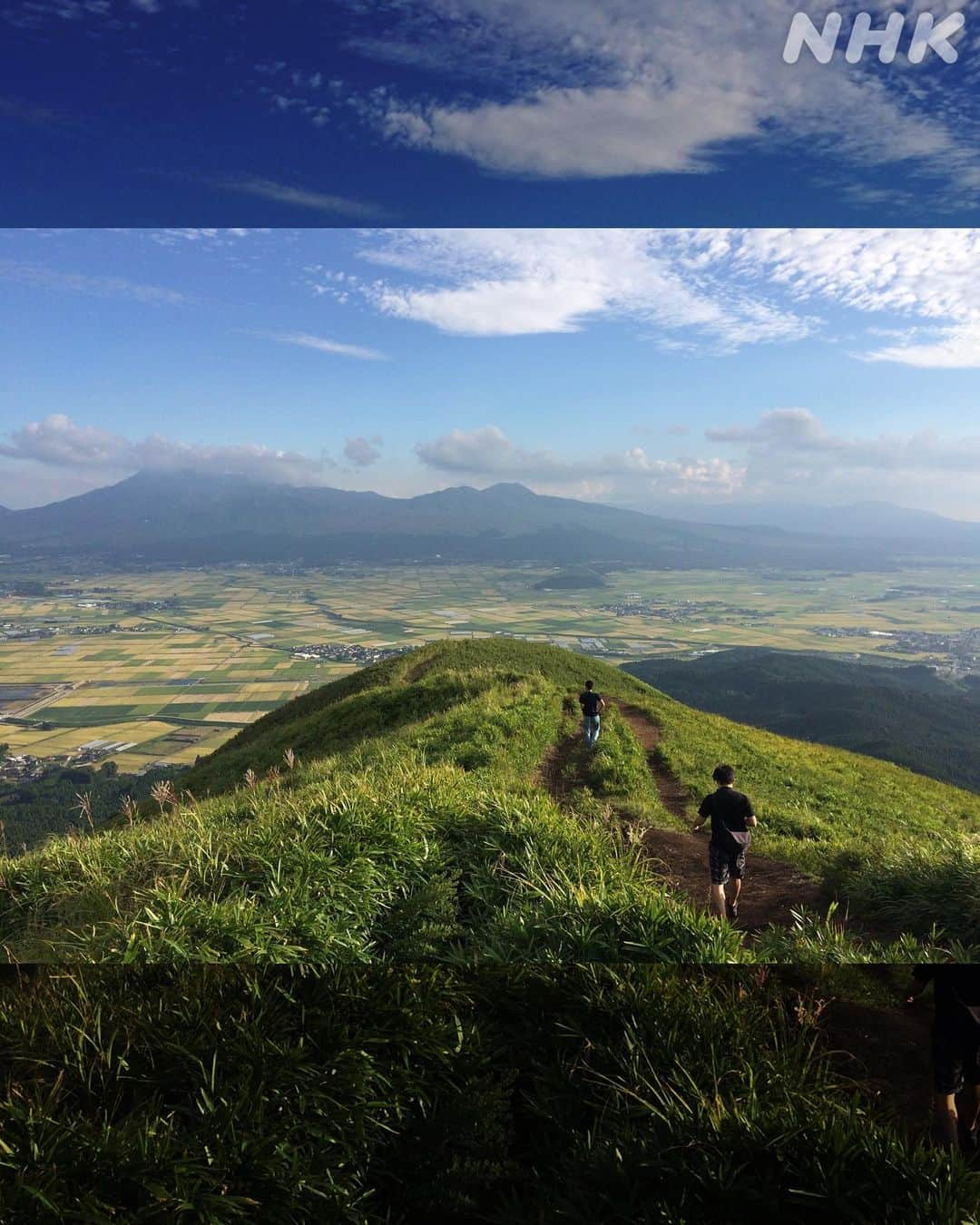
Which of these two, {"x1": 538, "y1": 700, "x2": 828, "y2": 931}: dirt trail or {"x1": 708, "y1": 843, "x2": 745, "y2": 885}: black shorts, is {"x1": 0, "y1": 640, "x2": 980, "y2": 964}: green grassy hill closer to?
Answer: {"x1": 538, "y1": 700, "x2": 828, "y2": 931}: dirt trail

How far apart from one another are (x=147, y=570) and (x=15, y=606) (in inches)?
290

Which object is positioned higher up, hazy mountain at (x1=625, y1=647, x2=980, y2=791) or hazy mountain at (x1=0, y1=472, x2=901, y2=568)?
hazy mountain at (x1=0, y1=472, x2=901, y2=568)

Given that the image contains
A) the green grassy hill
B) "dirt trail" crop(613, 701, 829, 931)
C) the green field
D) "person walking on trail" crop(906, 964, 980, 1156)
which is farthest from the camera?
the green field

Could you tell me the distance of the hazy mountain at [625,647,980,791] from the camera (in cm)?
4734

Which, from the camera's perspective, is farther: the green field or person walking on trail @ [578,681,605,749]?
person walking on trail @ [578,681,605,749]

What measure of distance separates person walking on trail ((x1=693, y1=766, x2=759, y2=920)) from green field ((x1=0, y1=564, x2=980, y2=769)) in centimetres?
321

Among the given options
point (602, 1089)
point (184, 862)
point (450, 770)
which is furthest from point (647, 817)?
point (184, 862)

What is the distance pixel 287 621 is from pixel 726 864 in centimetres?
1271

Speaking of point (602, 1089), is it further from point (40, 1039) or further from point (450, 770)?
point (450, 770)

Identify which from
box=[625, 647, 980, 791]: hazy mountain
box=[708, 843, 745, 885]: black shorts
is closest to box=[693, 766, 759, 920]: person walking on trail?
box=[708, 843, 745, 885]: black shorts

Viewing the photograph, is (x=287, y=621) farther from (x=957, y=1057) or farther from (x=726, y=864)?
(x=957, y=1057)

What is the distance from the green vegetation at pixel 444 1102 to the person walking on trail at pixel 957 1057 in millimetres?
225

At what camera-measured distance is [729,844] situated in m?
6.00

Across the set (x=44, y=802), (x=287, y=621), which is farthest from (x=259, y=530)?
(x=44, y=802)
